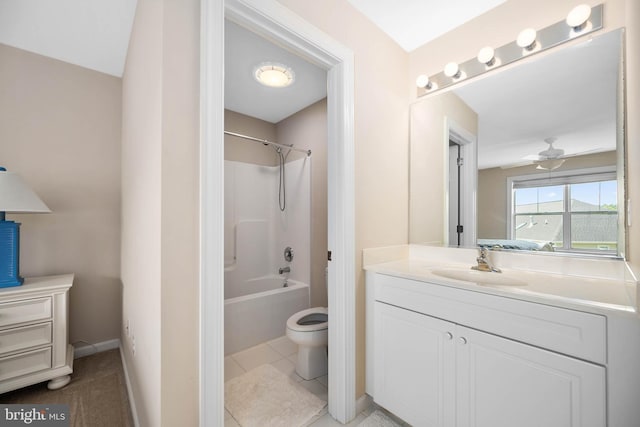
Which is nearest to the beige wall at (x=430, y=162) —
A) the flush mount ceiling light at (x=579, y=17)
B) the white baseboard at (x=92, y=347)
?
the flush mount ceiling light at (x=579, y=17)

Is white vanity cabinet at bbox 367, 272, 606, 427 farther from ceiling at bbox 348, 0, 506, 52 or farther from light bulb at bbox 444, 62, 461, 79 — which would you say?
ceiling at bbox 348, 0, 506, 52

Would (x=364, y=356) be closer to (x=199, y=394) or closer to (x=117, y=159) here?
(x=199, y=394)

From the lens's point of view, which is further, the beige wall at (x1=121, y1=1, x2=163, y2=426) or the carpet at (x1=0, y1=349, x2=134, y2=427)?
the carpet at (x1=0, y1=349, x2=134, y2=427)

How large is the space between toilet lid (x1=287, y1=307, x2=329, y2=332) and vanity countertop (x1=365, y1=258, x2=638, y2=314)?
653mm

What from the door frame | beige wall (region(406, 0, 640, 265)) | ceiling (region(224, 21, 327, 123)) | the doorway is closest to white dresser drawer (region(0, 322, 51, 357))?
the door frame

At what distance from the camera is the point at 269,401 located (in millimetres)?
1632

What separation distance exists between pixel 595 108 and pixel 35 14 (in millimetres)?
3334

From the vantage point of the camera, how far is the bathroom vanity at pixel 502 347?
85 cm

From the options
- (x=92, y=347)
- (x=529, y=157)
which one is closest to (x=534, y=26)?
(x=529, y=157)

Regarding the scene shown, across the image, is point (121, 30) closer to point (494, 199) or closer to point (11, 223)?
point (11, 223)

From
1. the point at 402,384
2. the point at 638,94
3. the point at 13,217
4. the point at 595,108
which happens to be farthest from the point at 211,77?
the point at 13,217

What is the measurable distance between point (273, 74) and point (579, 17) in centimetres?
184

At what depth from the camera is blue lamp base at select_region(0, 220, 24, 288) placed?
1.65 meters

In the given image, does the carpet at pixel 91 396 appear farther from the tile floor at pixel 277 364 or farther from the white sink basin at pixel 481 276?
the white sink basin at pixel 481 276
